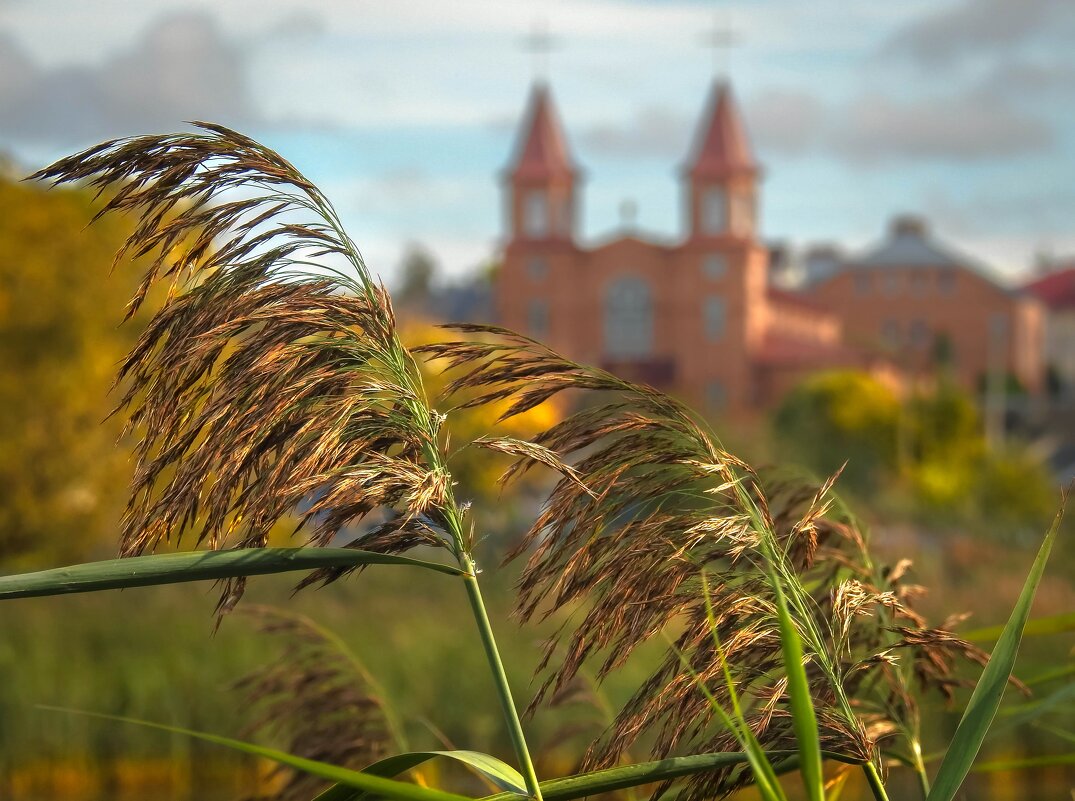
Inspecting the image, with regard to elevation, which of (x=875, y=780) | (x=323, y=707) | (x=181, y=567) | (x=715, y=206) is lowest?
(x=323, y=707)

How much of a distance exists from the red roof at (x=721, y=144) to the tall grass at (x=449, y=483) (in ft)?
216

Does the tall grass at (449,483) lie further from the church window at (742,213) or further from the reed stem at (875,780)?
the church window at (742,213)

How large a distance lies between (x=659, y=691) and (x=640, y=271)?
216 feet

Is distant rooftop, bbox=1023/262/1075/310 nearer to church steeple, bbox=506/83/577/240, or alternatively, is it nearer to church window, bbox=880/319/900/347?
church window, bbox=880/319/900/347

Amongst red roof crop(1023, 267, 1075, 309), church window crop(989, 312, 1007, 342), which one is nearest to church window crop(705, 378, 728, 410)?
church window crop(989, 312, 1007, 342)

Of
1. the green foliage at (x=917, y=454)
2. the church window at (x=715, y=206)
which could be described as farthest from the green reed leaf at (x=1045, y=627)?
the church window at (x=715, y=206)

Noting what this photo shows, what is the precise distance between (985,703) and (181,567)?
0.84 meters

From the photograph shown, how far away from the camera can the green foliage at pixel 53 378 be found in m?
22.2

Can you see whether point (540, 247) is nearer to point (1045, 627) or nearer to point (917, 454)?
point (917, 454)

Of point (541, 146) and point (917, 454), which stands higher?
point (541, 146)

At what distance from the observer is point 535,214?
67.6m

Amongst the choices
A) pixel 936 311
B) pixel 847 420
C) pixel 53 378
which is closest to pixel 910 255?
pixel 936 311

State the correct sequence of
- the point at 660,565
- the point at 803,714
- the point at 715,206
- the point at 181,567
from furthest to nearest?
the point at 715,206 < the point at 660,565 < the point at 181,567 < the point at 803,714

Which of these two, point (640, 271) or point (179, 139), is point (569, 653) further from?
point (640, 271)
